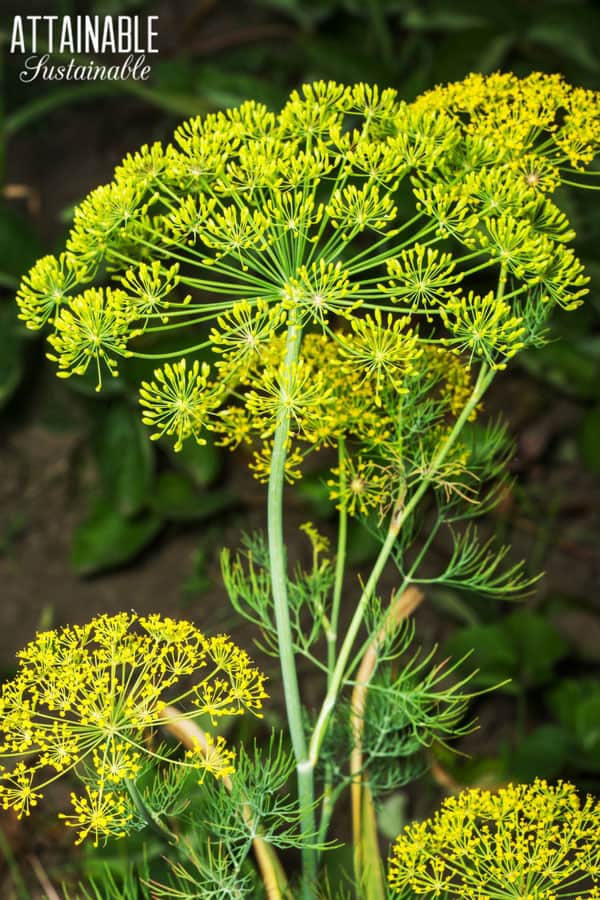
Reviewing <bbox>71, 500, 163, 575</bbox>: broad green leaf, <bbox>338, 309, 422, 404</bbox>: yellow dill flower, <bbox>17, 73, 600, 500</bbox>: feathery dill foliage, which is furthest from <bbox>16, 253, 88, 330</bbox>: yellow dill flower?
<bbox>71, 500, 163, 575</bbox>: broad green leaf

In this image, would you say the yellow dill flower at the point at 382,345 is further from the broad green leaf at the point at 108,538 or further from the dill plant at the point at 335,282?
the broad green leaf at the point at 108,538

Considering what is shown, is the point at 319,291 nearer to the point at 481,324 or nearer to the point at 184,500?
the point at 481,324

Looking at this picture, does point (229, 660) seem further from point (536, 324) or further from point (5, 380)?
point (5, 380)

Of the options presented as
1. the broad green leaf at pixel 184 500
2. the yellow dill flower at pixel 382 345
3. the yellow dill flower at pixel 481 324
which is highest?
the broad green leaf at pixel 184 500

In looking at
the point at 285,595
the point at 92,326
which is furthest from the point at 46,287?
the point at 285,595

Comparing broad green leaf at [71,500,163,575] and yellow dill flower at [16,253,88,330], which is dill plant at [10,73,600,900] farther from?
broad green leaf at [71,500,163,575]

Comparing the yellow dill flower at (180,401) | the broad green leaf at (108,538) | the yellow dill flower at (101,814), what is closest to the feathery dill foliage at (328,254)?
the yellow dill flower at (180,401)

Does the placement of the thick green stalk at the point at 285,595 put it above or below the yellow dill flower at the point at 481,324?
below
